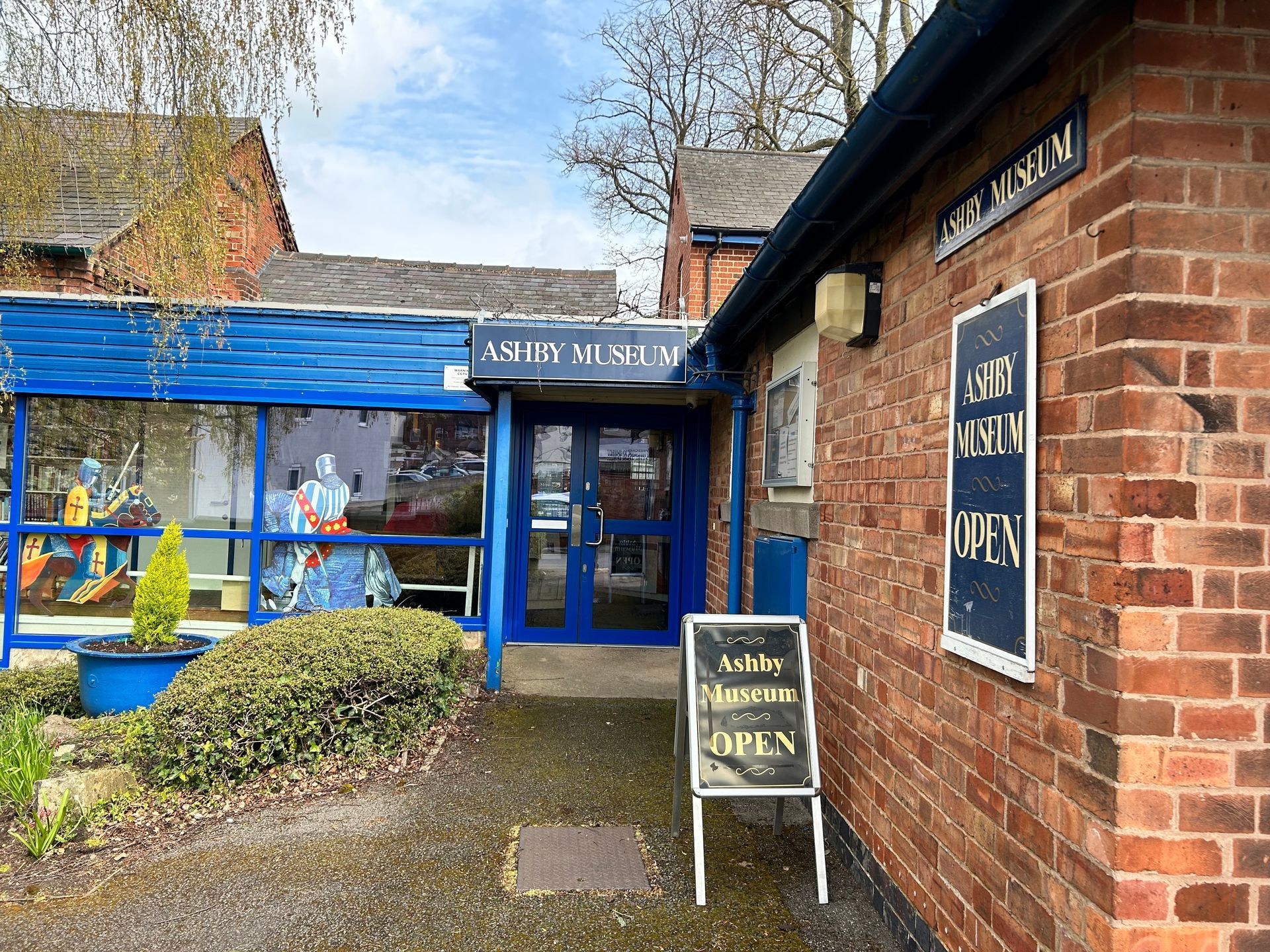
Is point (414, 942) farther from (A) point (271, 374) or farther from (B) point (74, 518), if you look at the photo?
(B) point (74, 518)

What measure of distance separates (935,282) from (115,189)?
8.69 meters

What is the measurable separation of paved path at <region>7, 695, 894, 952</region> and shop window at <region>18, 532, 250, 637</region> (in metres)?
3.66

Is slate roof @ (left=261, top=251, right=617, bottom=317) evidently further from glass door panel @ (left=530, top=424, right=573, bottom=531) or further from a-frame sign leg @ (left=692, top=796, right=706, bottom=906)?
a-frame sign leg @ (left=692, top=796, right=706, bottom=906)

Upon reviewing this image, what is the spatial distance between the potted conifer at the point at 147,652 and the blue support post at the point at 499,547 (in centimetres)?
206

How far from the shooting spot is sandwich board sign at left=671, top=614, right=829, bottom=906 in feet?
10.9

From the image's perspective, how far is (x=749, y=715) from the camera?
11.4 feet

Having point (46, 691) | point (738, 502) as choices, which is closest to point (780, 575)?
point (738, 502)

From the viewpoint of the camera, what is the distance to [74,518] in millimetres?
7121

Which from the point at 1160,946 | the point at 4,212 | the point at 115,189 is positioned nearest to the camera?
the point at 1160,946

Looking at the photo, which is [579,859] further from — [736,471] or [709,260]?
[709,260]

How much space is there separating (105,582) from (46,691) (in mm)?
1272

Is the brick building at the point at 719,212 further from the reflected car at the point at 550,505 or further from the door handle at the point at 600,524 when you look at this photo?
the reflected car at the point at 550,505

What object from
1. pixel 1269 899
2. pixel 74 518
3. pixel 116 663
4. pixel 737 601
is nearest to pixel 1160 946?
pixel 1269 899

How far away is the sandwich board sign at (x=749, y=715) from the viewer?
332cm
